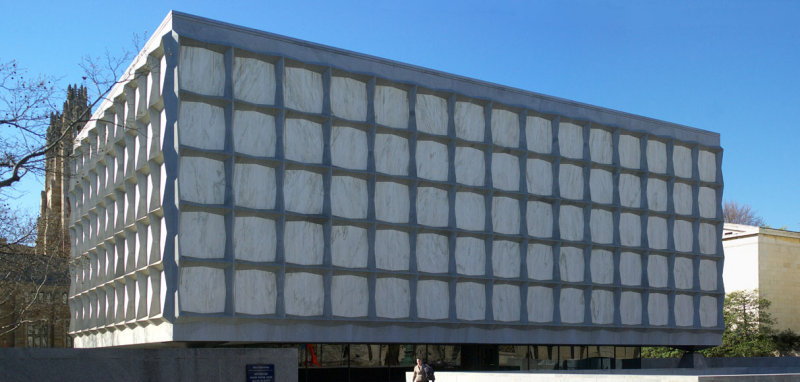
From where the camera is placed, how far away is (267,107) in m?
32.5

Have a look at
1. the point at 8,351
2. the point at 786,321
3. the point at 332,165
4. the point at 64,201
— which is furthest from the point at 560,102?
the point at 64,201

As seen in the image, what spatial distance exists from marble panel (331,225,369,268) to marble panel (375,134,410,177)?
274 cm

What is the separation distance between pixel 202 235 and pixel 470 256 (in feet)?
39.8

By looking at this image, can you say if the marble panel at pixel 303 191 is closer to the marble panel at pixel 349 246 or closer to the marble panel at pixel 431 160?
the marble panel at pixel 349 246

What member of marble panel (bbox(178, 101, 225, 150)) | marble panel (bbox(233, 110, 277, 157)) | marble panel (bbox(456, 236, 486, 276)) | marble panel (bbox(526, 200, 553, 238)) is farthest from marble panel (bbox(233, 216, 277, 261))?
marble panel (bbox(526, 200, 553, 238))

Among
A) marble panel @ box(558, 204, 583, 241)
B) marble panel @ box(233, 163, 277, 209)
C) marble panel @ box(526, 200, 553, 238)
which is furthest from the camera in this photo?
marble panel @ box(558, 204, 583, 241)

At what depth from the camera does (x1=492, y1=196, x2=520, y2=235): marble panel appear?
38.9 meters

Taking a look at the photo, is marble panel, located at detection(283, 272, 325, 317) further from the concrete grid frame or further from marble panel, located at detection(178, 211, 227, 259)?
marble panel, located at detection(178, 211, 227, 259)

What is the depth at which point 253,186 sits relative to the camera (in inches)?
1268

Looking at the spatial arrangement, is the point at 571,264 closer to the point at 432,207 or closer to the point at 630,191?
the point at 630,191

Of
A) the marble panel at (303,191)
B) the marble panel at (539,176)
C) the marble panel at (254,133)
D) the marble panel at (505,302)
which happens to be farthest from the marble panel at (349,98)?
the marble panel at (505,302)

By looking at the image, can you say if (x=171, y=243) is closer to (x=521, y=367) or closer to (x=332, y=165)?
(x=332, y=165)

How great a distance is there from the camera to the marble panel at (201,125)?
30.9 meters

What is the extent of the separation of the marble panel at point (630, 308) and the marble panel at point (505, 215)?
7.43 metres
